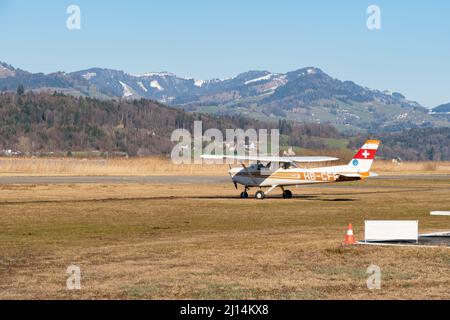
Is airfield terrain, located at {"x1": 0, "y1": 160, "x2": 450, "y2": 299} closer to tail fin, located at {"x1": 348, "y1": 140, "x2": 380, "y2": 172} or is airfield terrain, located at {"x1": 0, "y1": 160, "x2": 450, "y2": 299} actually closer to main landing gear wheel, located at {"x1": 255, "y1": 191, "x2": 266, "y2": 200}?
tail fin, located at {"x1": 348, "y1": 140, "x2": 380, "y2": 172}

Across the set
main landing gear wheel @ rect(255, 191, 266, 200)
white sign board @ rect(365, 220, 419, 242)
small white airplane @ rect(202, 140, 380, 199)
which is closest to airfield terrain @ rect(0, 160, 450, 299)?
white sign board @ rect(365, 220, 419, 242)

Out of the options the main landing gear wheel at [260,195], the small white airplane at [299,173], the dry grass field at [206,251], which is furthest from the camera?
the main landing gear wheel at [260,195]

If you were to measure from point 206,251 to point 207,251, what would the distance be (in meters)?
0.03

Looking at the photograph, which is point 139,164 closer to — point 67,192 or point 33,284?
point 67,192

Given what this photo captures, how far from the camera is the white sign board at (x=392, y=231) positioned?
29547 millimetres

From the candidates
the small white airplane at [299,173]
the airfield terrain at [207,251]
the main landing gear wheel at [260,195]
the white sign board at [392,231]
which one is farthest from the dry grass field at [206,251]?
the main landing gear wheel at [260,195]

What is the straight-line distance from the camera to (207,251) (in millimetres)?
27531

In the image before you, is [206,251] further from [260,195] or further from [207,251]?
[260,195]

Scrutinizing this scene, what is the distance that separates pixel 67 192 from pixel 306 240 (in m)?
33.8

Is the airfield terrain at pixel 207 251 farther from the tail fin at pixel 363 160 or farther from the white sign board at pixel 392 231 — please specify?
the tail fin at pixel 363 160

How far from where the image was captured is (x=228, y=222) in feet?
131

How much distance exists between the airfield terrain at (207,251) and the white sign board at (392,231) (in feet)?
3.97

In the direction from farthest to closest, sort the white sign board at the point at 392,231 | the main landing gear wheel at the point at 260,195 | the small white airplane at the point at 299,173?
the main landing gear wheel at the point at 260,195 → the small white airplane at the point at 299,173 → the white sign board at the point at 392,231
